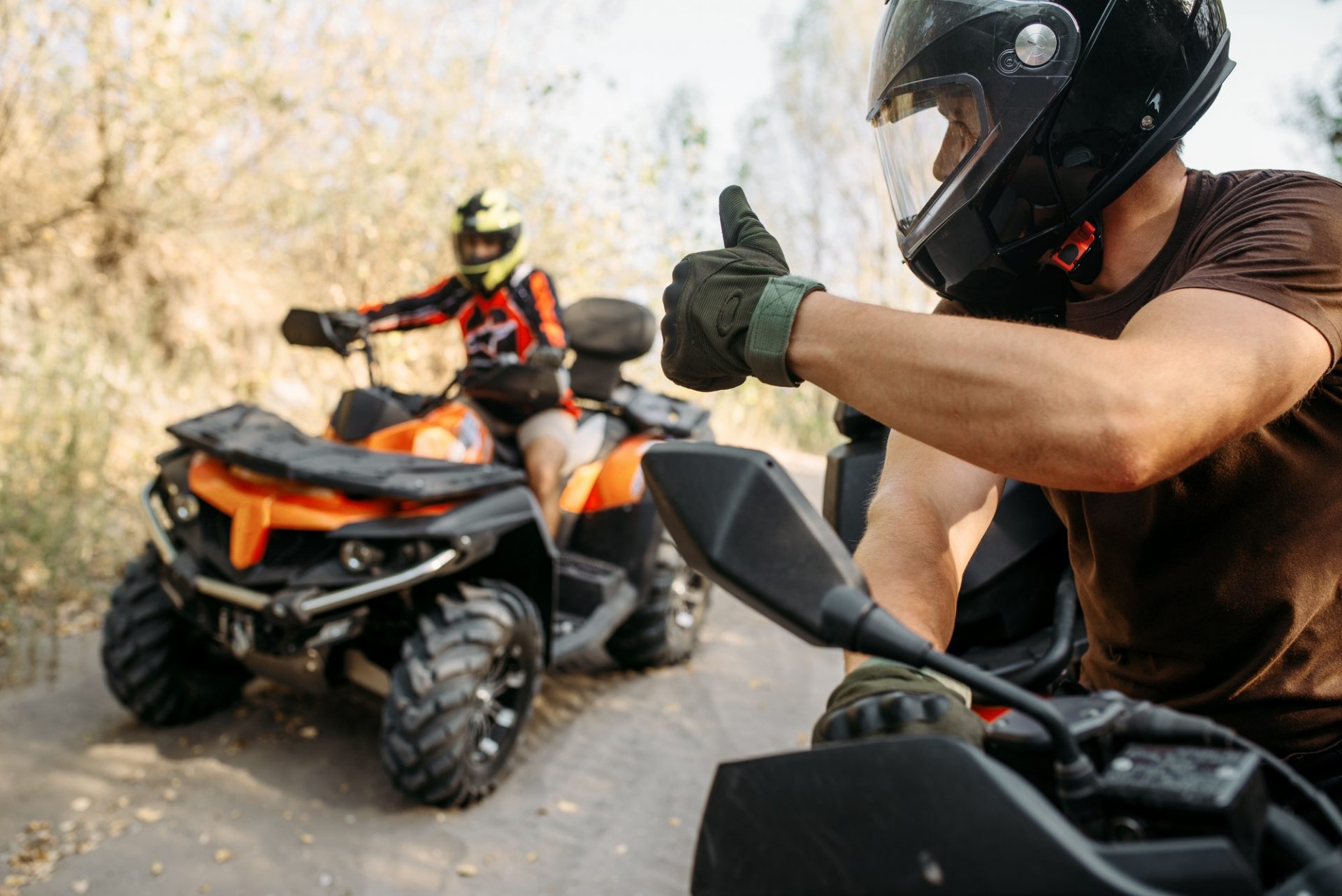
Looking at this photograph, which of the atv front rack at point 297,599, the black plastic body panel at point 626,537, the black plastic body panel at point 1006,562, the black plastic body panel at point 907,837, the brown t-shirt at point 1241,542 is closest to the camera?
the black plastic body panel at point 907,837

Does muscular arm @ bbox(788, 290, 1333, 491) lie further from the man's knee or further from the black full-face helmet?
the man's knee

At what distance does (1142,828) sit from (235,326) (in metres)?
10.2

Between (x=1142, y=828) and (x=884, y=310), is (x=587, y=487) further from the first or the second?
(x=1142, y=828)

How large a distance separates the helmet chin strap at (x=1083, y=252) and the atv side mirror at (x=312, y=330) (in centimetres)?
376

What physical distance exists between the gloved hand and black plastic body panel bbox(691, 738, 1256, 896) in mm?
94

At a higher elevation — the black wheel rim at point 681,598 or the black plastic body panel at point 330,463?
the black plastic body panel at point 330,463

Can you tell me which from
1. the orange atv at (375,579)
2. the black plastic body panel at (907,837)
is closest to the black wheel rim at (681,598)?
the orange atv at (375,579)

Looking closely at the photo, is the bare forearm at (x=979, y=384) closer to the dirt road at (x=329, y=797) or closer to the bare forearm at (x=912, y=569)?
the bare forearm at (x=912, y=569)

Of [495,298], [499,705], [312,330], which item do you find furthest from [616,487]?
[312,330]

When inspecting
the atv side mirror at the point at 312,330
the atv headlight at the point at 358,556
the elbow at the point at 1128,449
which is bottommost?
the atv headlight at the point at 358,556

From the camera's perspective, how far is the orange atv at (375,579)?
11.6 feet

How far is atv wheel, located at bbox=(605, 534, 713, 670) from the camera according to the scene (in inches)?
201

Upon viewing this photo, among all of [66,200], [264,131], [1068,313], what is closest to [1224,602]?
[1068,313]

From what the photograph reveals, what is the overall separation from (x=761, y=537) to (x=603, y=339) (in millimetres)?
4414
